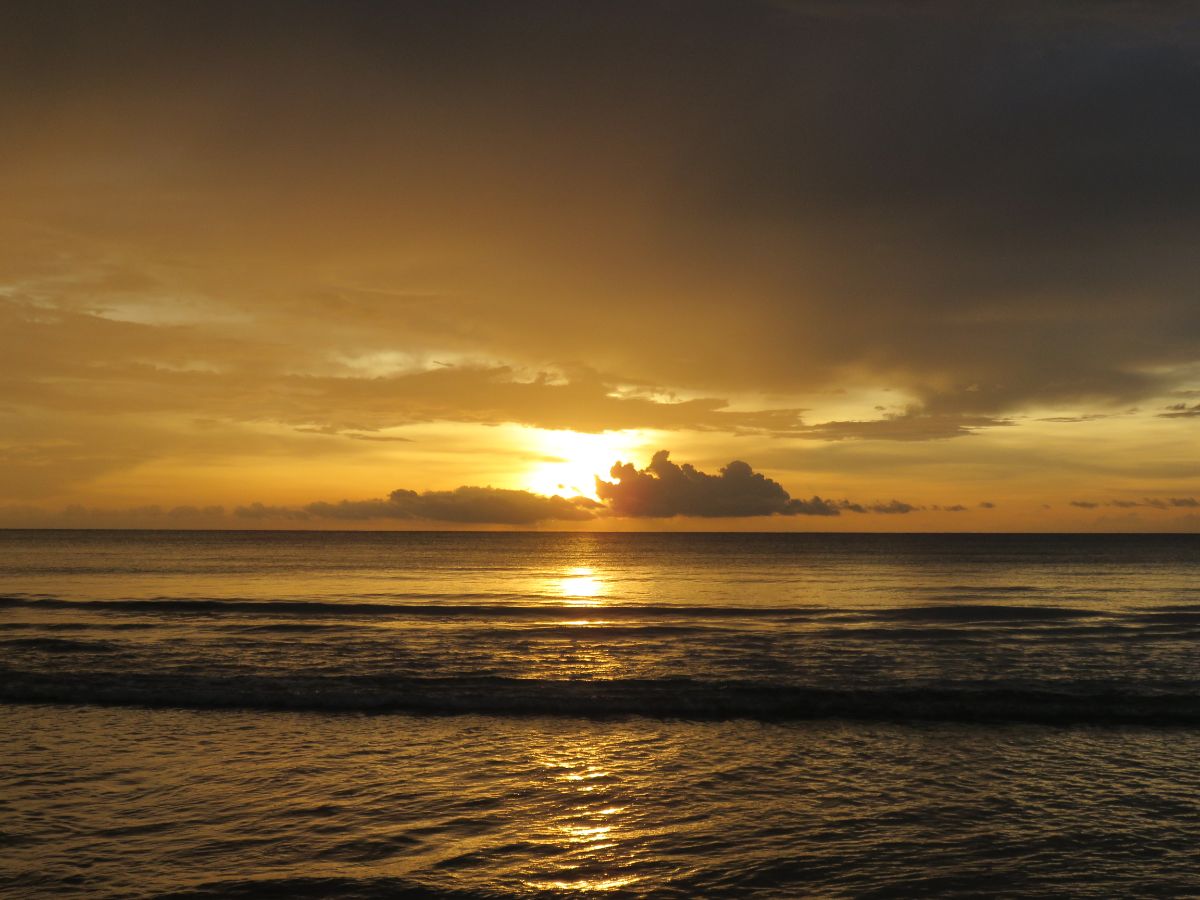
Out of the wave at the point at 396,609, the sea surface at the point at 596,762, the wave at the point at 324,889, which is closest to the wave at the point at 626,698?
the sea surface at the point at 596,762

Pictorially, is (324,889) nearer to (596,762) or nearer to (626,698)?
(596,762)

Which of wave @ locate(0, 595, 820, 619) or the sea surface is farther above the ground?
the sea surface

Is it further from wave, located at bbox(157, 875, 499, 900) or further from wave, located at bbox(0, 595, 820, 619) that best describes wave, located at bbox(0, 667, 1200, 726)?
wave, located at bbox(0, 595, 820, 619)

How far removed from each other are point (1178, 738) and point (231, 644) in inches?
1164

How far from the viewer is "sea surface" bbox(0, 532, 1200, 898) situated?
402 inches

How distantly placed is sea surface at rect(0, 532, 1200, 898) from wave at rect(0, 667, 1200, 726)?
0.41 feet

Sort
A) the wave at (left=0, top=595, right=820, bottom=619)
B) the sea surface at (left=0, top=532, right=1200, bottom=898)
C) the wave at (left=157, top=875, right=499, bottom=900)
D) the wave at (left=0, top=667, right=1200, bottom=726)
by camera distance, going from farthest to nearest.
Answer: the wave at (left=0, top=595, right=820, bottom=619)
the wave at (left=0, top=667, right=1200, bottom=726)
the sea surface at (left=0, top=532, right=1200, bottom=898)
the wave at (left=157, top=875, right=499, bottom=900)

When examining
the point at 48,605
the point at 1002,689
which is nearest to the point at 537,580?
the point at 48,605

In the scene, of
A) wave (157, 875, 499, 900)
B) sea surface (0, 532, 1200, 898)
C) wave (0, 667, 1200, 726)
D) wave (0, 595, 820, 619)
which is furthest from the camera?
wave (0, 595, 820, 619)

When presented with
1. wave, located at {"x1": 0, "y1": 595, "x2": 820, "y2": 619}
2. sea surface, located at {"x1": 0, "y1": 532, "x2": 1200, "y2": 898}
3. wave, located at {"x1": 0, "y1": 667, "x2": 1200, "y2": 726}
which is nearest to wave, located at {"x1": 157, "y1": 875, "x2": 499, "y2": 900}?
sea surface, located at {"x1": 0, "y1": 532, "x2": 1200, "y2": 898}

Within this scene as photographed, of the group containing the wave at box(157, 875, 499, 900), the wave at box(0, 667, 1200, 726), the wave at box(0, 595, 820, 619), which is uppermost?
the wave at box(157, 875, 499, 900)

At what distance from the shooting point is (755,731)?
17.8 metres

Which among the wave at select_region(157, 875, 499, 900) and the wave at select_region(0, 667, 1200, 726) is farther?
the wave at select_region(0, 667, 1200, 726)

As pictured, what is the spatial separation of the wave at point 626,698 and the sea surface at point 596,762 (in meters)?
0.12
